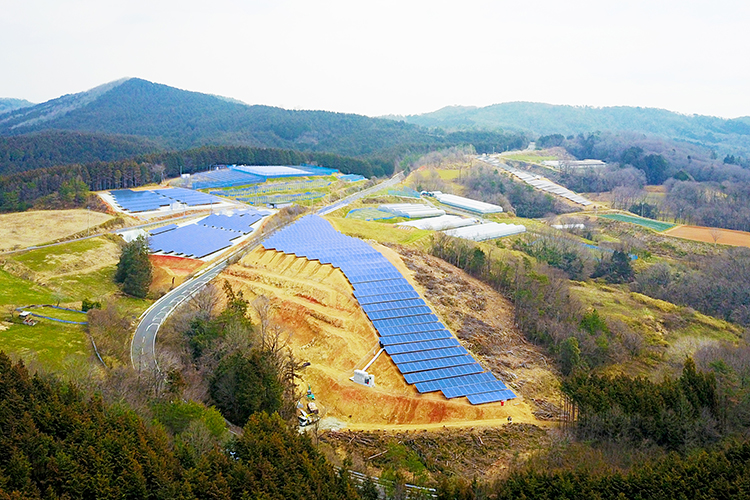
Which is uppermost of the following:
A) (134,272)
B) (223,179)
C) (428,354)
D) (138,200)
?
(223,179)

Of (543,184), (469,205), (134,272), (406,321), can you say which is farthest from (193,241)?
(543,184)

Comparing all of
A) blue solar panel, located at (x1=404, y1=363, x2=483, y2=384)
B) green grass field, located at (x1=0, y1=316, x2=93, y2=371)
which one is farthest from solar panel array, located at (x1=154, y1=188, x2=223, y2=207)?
blue solar panel, located at (x1=404, y1=363, x2=483, y2=384)

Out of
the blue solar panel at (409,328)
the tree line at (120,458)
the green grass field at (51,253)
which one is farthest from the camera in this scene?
the green grass field at (51,253)

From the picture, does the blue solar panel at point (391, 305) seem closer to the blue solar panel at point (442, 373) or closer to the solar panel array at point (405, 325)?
the solar panel array at point (405, 325)

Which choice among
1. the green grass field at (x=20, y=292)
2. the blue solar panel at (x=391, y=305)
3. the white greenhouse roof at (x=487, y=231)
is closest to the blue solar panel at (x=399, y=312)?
the blue solar panel at (x=391, y=305)

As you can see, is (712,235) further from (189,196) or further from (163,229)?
(163,229)

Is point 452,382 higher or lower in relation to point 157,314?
lower

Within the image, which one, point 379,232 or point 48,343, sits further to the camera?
point 379,232
